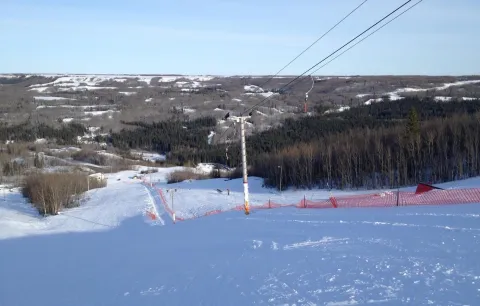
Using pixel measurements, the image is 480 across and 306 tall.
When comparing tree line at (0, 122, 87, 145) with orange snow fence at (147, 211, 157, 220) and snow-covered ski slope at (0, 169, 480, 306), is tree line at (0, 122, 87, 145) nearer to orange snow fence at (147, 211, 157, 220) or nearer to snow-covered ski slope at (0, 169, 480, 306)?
orange snow fence at (147, 211, 157, 220)

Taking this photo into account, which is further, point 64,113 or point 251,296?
point 64,113

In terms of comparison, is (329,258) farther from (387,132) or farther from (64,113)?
(64,113)

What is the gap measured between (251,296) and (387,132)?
5325 cm

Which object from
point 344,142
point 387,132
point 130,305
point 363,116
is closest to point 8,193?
point 344,142

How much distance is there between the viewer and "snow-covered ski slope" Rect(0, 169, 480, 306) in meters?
8.26

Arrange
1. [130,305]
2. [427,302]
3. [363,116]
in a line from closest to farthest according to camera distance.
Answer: [427,302]
[130,305]
[363,116]

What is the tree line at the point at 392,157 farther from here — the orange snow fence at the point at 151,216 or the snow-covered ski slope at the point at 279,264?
the snow-covered ski slope at the point at 279,264

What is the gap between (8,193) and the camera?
230 feet

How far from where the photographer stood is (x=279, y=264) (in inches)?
414

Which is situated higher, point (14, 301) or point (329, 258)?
point (329, 258)

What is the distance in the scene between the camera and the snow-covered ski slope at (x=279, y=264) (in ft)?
27.1

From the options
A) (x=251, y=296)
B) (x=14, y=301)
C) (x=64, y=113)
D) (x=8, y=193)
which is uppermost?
(x=64, y=113)

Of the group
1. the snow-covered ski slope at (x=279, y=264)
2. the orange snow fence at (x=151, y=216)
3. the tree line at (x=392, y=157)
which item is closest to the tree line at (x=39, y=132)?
the tree line at (x=392, y=157)

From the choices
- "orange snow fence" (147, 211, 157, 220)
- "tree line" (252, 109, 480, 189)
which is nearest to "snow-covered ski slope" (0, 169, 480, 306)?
"orange snow fence" (147, 211, 157, 220)
